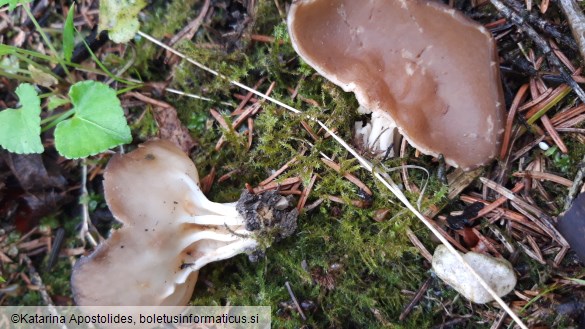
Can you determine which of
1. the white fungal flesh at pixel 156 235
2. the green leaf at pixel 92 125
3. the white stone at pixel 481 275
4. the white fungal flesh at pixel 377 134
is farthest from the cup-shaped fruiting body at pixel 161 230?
the white stone at pixel 481 275

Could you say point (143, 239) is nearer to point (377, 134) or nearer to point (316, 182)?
point (316, 182)

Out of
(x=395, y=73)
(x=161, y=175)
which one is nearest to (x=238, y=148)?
(x=161, y=175)

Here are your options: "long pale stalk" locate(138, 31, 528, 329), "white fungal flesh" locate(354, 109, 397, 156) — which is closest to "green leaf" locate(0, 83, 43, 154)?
"long pale stalk" locate(138, 31, 528, 329)

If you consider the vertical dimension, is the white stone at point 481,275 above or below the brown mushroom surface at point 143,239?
above

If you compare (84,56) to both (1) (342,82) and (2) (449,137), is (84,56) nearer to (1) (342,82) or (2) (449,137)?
(1) (342,82)

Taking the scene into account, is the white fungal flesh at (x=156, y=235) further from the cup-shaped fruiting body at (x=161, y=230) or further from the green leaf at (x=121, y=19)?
the green leaf at (x=121, y=19)

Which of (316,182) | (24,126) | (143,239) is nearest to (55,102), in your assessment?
(24,126)

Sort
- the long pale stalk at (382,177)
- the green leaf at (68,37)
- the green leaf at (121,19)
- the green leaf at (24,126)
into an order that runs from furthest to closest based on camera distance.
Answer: the green leaf at (121,19), the green leaf at (68,37), the green leaf at (24,126), the long pale stalk at (382,177)
